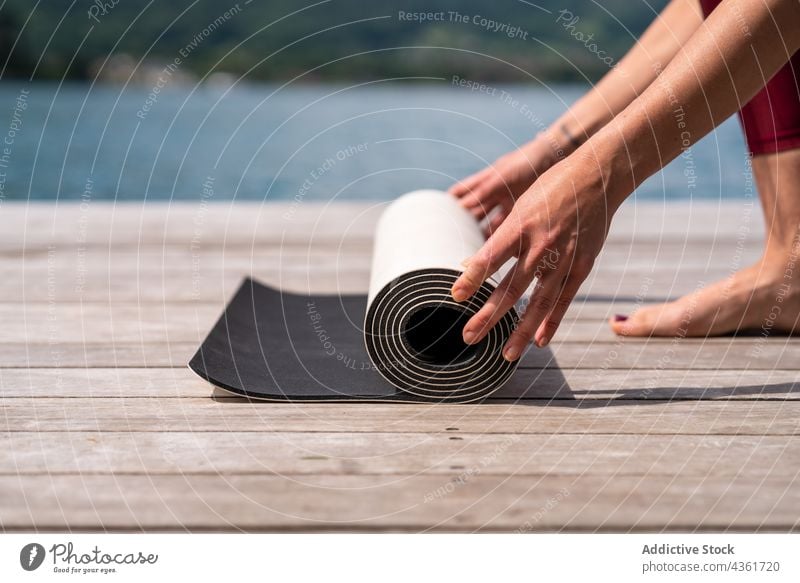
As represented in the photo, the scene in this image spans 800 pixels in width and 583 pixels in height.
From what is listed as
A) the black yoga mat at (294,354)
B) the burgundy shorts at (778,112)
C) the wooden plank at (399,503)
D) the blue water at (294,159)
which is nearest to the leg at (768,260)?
the burgundy shorts at (778,112)

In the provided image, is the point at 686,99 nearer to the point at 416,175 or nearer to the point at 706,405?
the point at 706,405

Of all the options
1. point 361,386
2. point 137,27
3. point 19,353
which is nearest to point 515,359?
point 361,386

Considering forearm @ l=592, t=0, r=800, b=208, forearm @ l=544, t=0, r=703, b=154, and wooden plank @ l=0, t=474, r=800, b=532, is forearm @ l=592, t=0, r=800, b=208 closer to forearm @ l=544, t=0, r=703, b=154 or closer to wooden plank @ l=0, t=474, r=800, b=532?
wooden plank @ l=0, t=474, r=800, b=532

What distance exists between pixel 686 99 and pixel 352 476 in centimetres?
90

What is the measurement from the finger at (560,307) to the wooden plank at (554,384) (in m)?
0.16

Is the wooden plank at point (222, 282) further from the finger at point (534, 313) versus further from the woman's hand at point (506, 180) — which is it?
the finger at point (534, 313)

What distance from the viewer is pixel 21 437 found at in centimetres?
149

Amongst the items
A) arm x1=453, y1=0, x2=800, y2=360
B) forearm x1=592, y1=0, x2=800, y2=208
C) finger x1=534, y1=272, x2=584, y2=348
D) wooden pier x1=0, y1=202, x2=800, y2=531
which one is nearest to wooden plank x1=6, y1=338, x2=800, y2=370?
wooden pier x1=0, y1=202, x2=800, y2=531

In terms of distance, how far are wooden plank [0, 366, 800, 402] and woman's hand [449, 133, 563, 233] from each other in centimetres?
64

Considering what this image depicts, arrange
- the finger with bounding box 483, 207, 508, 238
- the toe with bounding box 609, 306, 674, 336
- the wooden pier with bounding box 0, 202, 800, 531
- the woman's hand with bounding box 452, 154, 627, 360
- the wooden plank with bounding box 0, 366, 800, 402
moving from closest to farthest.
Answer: the wooden pier with bounding box 0, 202, 800, 531, the woman's hand with bounding box 452, 154, 627, 360, the wooden plank with bounding box 0, 366, 800, 402, the toe with bounding box 609, 306, 674, 336, the finger with bounding box 483, 207, 508, 238

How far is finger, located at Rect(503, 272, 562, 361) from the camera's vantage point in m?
1.55

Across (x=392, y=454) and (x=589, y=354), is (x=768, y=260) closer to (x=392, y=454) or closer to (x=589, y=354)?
(x=589, y=354)
